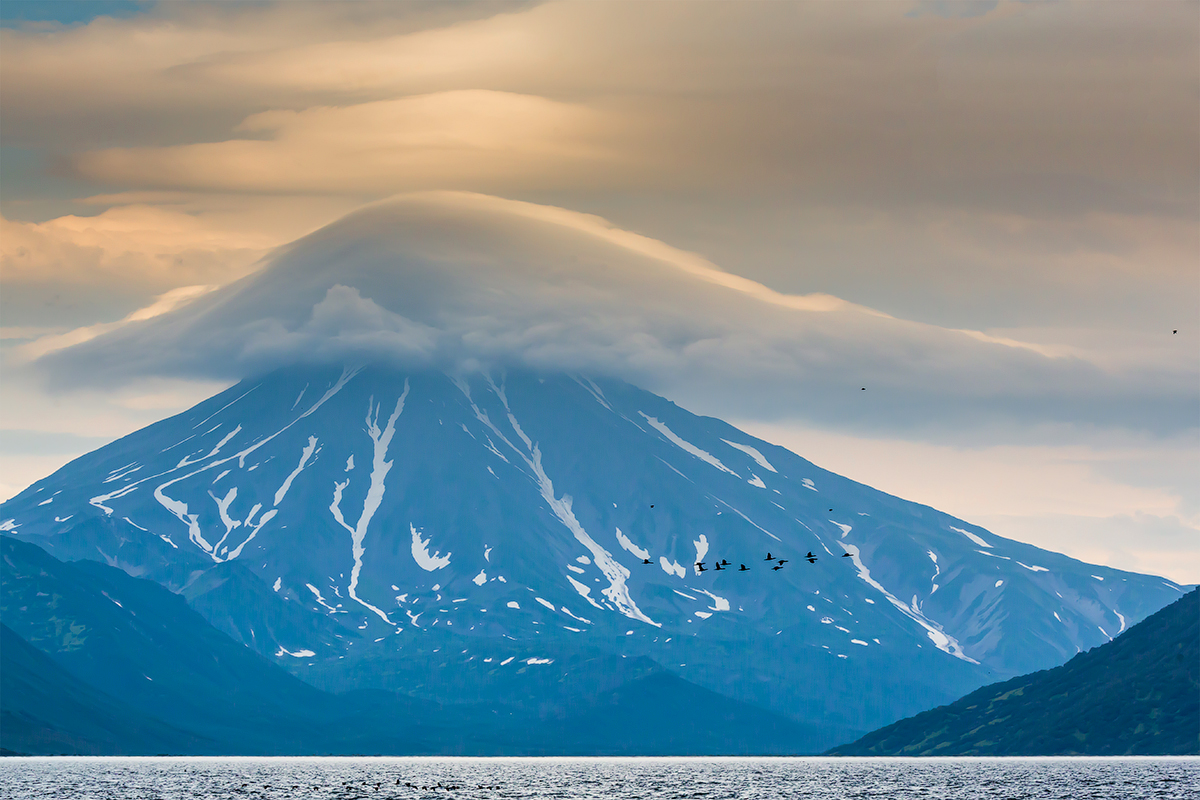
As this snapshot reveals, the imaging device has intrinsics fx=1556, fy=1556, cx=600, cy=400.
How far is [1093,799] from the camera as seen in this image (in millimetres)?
198500

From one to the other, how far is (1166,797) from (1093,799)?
8.99 metres

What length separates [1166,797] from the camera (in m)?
197
